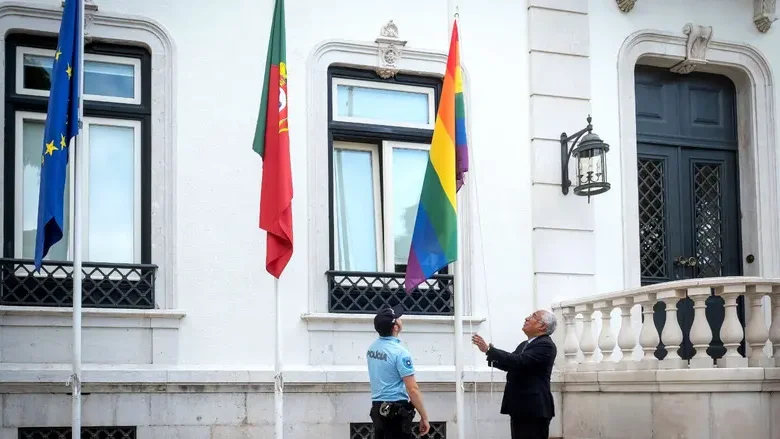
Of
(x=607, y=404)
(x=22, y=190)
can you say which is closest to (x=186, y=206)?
(x=22, y=190)

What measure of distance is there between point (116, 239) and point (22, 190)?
37.3 inches

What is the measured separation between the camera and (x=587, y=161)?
463 inches

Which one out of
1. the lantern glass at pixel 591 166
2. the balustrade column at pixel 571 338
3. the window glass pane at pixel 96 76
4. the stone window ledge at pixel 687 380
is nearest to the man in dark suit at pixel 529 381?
the stone window ledge at pixel 687 380

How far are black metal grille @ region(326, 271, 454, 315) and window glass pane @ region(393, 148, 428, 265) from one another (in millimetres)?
329

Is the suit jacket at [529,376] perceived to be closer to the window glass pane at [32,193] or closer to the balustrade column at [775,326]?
the balustrade column at [775,326]

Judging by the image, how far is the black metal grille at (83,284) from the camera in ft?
32.6

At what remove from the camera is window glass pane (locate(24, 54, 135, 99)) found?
10.4 meters

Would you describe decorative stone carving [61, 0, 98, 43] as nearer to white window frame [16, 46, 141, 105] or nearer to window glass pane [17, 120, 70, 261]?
white window frame [16, 46, 141, 105]

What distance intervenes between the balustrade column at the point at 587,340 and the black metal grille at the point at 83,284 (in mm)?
4276

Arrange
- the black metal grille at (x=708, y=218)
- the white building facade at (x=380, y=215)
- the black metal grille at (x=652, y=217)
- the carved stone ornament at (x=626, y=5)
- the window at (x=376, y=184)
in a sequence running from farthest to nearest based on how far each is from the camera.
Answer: the black metal grille at (x=708, y=218), the black metal grille at (x=652, y=217), the carved stone ornament at (x=626, y=5), the window at (x=376, y=184), the white building facade at (x=380, y=215)

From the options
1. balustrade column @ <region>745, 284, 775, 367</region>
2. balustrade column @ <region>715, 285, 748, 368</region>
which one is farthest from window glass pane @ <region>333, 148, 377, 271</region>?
balustrade column @ <region>745, 284, 775, 367</region>

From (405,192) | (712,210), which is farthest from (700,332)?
(712,210)

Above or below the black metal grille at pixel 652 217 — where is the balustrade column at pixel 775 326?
below

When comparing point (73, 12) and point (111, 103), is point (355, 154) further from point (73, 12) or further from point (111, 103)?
point (73, 12)
